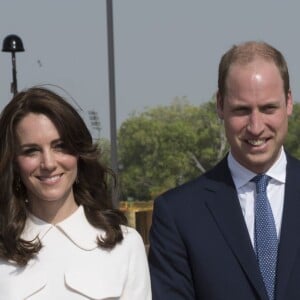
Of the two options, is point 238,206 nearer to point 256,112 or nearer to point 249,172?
point 249,172

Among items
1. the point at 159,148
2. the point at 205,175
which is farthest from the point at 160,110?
the point at 205,175

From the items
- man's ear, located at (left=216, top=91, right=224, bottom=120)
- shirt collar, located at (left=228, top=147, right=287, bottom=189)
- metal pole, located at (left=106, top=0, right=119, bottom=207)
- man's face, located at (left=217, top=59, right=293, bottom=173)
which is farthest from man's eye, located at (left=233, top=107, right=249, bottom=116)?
metal pole, located at (left=106, top=0, right=119, bottom=207)

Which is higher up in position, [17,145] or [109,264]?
[17,145]

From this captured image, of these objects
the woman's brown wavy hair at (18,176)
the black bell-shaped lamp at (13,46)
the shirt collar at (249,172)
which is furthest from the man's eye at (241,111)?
the black bell-shaped lamp at (13,46)

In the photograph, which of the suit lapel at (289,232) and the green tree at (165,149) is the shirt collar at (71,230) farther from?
the green tree at (165,149)

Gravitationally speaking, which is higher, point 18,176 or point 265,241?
Result: point 18,176

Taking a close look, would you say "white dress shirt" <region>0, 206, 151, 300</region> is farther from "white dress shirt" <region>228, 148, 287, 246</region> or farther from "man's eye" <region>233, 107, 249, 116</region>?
"man's eye" <region>233, 107, 249, 116</region>

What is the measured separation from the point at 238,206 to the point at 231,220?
7cm

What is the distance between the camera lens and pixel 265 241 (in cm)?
411

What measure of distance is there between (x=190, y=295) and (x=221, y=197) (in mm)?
449

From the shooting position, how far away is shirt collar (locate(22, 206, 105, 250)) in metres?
4.14

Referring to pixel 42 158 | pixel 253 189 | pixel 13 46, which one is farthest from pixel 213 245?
pixel 13 46

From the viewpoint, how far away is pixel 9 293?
402cm

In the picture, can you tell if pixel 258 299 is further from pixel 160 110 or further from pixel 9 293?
pixel 160 110
